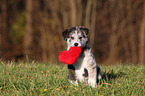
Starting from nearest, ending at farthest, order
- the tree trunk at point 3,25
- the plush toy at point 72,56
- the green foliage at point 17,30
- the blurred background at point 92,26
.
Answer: the plush toy at point 72,56 < the blurred background at point 92,26 < the tree trunk at point 3,25 < the green foliage at point 17,30

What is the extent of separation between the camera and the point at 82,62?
438cm

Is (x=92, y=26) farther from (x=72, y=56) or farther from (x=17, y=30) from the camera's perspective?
(x=17, y=30)

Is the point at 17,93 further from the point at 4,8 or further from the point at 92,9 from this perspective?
the point at 4,8

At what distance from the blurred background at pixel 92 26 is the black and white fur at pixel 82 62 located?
26.5 feet

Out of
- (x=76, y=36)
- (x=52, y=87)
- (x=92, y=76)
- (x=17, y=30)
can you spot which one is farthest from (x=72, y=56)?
(x=17, y=30)

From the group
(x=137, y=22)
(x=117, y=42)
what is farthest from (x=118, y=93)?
(x=137, y=22)

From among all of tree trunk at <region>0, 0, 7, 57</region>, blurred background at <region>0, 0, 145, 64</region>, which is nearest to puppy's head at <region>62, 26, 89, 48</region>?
blurred background at <region>0, 0, 145, 64</region>

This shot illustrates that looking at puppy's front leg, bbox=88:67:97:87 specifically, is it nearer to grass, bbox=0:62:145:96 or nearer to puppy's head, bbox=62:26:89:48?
grass, bbox=0:62:145:96

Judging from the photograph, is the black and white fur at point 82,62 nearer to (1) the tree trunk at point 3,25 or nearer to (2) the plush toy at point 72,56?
(2) the plush toy at point 72,56

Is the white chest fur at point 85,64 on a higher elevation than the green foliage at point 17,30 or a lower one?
lower

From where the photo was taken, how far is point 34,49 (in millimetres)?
17719

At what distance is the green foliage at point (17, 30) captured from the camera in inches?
955

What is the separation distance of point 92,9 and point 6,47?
34.5 ft

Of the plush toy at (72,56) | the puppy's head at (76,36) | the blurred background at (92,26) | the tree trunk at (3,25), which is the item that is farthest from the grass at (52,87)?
the tree trunk at (3,25)
